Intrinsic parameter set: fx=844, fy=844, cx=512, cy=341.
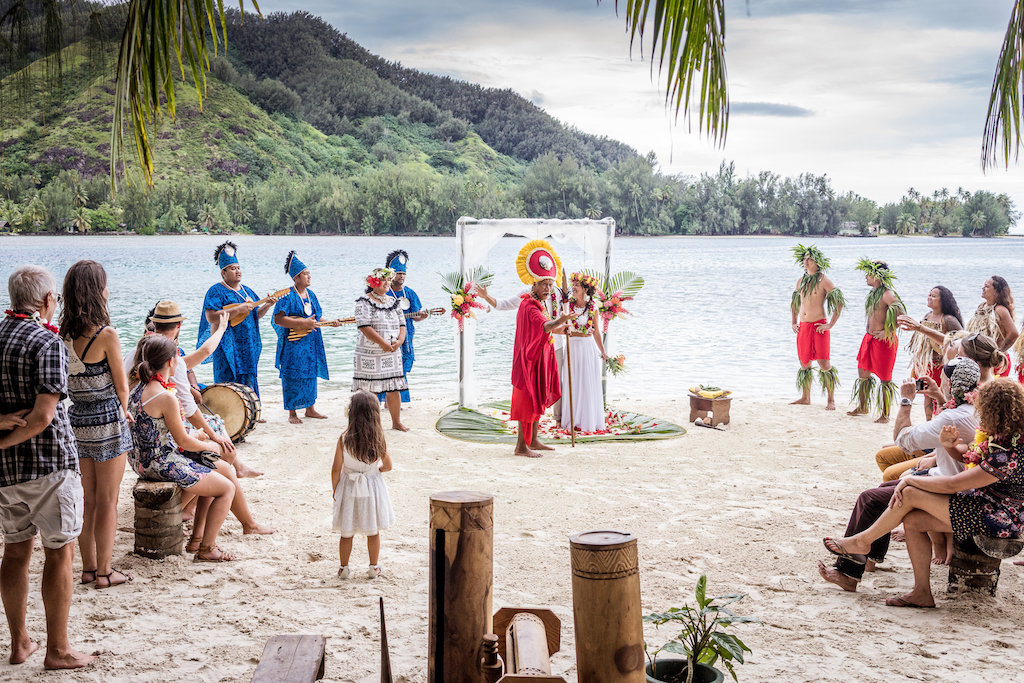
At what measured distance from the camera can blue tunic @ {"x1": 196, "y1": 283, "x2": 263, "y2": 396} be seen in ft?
27.0

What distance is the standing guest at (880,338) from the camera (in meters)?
9.41

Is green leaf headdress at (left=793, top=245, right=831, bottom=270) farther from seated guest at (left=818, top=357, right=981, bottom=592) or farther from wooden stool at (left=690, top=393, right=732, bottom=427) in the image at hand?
seated guest at (left=818, top=357, right=981, bottom=592)

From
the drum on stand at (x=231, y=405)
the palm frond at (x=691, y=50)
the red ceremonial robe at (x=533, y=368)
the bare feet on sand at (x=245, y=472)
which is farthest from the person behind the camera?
the red ceremonial robe at (x=533, y=368)

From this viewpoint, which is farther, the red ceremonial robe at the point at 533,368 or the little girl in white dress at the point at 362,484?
the red ceremonial robe at the point at 533,368

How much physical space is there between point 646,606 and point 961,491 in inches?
66.3

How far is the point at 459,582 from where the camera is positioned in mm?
2736

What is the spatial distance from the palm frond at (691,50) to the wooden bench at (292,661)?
2317 millimetres

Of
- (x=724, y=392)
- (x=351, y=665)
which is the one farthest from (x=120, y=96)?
(x=724, y=392)

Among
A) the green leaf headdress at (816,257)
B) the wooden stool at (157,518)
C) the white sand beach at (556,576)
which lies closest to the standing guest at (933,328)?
the white sand beach at (556,576)

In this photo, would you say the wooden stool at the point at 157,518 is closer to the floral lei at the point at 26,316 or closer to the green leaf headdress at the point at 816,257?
the floral lei at the point at 26,316

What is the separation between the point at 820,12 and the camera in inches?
2687

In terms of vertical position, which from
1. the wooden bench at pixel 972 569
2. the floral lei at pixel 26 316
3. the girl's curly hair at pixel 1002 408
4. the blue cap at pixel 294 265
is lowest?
the wooden bench at pixel 972 569

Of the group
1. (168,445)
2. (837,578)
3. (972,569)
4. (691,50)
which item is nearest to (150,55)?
(691,50)

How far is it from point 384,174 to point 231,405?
48.0 m
